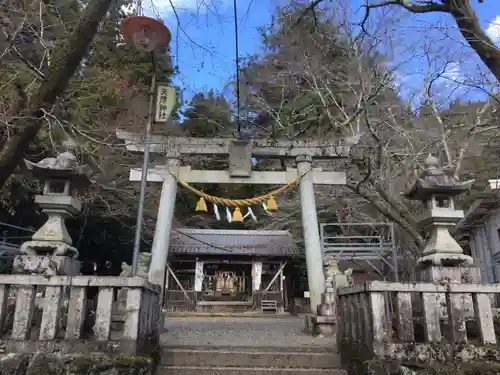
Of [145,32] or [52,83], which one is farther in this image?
[145,32]

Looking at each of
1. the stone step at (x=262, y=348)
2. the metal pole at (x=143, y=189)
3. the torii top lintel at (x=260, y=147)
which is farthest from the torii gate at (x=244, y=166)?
the stone step at (x=262, y=348)

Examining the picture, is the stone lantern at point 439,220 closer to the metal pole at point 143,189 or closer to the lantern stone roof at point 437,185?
the lantern stone roof at point 437,185

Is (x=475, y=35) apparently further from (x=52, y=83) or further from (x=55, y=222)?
(x=55, y=222)

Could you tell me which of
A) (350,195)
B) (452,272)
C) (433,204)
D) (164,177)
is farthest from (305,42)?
(452,272)

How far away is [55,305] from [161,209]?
535 cm

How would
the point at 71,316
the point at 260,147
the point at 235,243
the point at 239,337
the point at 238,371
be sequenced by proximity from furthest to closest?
the point at 235,243 → the point at 260,147 → the point at 239,337 → the point at 238,371 → the point at 71,316

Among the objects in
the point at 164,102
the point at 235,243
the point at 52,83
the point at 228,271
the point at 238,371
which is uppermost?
the point at 164,102

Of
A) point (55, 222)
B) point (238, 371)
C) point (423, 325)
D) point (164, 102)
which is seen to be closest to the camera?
point (423, 325)

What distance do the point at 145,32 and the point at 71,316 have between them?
158 inches

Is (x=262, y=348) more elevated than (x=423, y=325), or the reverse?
(x=423, y=325)

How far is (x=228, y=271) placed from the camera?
2158 centimetres

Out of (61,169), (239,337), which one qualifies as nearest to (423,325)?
(239,337)

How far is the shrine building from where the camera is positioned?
65.6 feet

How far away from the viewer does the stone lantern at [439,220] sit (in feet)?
19.6
